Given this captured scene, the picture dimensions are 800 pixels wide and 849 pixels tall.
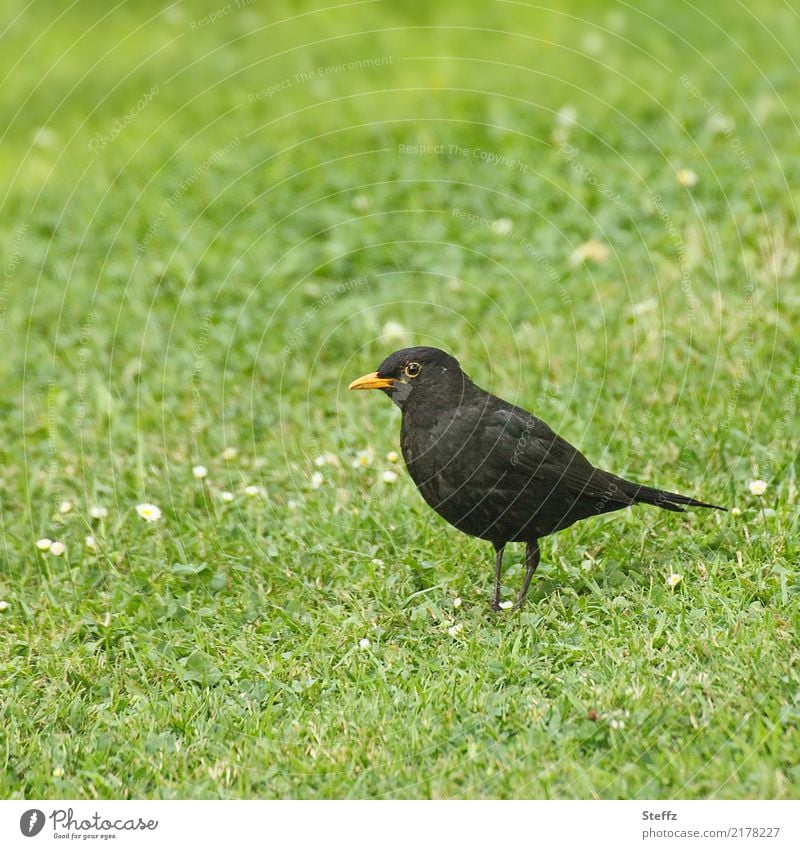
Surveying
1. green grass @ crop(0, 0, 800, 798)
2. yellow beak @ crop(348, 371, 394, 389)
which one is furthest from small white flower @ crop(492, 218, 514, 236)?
yellow beak @ crop(348, 371, 394, 389)

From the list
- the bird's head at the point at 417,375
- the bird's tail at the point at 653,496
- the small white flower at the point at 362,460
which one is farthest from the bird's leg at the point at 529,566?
the small white flower at the point at 362,460

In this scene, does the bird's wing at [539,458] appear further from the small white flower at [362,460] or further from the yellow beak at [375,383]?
the small white flower at [362,460]

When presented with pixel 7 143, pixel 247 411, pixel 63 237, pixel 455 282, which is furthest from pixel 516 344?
pixel 7 143

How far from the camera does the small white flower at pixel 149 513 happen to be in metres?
5.48

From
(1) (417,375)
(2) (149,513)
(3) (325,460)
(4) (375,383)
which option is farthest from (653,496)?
(2) (149,513)

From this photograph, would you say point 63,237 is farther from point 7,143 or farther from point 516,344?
A: point 516,344

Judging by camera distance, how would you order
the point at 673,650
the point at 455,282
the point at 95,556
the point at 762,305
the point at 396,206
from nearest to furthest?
the point at 673,650, the point at 95,556, the point at 762,305, the point at 455,282, the point at 396,206

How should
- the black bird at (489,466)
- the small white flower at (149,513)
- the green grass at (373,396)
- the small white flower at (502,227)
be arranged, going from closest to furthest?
the green grass at (373,396)
the black bird at (489,466)
the small white flower at (149,513)
the small white flower at (502,227)

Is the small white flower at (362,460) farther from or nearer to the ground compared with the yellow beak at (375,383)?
nearer to the ground

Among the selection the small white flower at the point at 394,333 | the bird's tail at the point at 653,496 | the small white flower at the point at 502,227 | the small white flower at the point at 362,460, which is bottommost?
the bird's tail at the point at 653,496

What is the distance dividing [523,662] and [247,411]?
269 cm

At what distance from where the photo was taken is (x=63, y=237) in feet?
28.4

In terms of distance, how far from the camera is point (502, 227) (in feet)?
25.9

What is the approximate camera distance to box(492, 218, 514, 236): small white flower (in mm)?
7879
